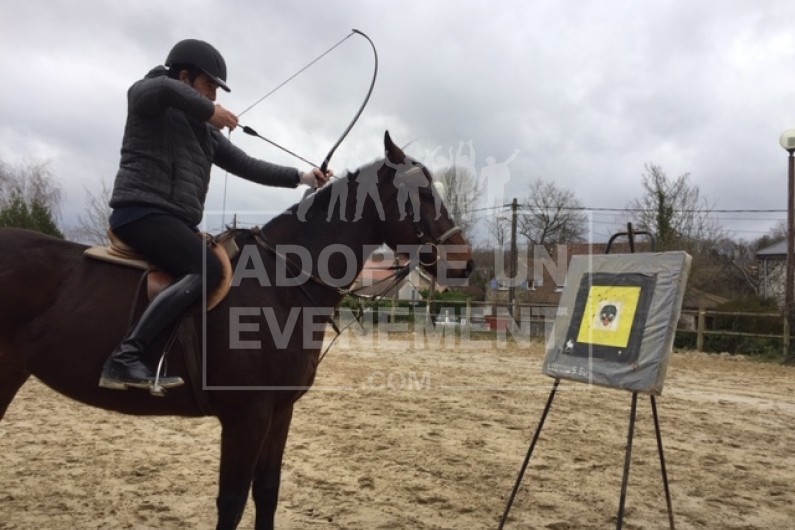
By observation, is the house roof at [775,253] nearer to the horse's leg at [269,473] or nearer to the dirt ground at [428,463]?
the dirt ground at [428,463]

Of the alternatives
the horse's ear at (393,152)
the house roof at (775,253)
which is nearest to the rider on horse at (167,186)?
the horse's ear at (393,152)

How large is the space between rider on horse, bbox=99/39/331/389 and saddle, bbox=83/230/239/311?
0.13 feet

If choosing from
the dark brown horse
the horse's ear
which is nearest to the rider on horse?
the dark brown horse

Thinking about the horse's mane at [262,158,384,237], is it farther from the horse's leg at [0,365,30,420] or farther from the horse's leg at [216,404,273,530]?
the horse's leg at [0,365,30,420]

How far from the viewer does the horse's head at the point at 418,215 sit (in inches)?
128

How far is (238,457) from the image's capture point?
2859 mm

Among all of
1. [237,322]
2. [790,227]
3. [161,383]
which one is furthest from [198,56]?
[790,227]

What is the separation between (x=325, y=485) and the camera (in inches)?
184

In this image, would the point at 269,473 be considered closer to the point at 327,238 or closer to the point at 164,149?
the point at 327,238

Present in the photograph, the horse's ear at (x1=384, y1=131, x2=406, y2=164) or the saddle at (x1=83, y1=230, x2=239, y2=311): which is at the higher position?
the horse's ear at (x1=384, y1=131, x2=406, y2=164)

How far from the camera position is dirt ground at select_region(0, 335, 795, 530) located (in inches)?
161

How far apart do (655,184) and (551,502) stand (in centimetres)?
2390

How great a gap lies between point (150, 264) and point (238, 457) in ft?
3.66

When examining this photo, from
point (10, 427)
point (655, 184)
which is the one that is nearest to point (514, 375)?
point (10, 427)
